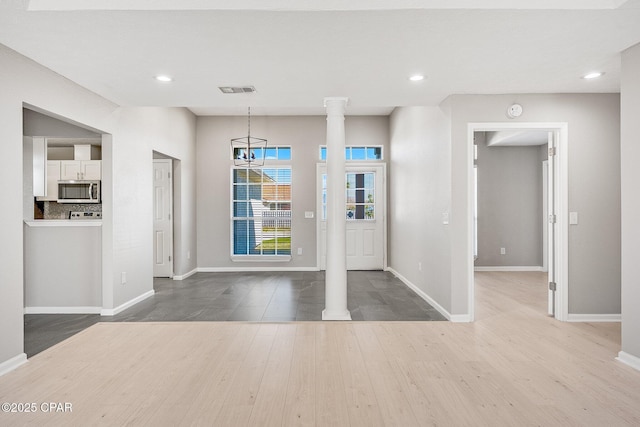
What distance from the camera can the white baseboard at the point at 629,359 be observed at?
8.87 feet

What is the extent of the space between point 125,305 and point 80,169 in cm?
329

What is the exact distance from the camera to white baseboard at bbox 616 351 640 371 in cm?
270

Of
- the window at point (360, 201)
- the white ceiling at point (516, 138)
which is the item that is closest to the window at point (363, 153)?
the window at point (360, 201)

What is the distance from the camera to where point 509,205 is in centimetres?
716

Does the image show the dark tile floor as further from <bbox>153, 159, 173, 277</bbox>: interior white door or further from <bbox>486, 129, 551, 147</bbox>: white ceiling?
<bbox>486, 129, 551, 147</bbox>: white ceiling

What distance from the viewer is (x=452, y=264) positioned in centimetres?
387

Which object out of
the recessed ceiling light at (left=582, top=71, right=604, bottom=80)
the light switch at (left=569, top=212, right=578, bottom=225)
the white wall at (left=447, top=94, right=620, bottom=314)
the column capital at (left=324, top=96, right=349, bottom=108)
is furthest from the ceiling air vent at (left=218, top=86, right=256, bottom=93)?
the light switch at (left=569, top=212, right=578, bottom=225)

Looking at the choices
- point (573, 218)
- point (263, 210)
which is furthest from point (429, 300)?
point (263, 210)

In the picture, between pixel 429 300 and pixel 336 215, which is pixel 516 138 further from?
pixel 336 215

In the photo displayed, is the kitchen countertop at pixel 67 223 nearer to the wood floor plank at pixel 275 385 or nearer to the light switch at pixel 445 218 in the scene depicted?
the wood floor plank at pixel 275 385

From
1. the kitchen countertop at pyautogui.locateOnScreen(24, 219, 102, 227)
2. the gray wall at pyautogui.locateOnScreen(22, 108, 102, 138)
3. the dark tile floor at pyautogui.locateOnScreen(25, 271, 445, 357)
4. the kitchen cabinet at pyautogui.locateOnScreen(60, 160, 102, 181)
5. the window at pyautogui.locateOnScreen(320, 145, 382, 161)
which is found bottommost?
the dark tile floor at pyautogui.locateOnScreen(25, 271, 445, 357)

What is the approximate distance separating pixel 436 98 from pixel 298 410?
11.1 feet

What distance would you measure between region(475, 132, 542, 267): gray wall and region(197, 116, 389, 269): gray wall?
3337 millimetres

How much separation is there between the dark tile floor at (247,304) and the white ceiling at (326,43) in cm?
243
